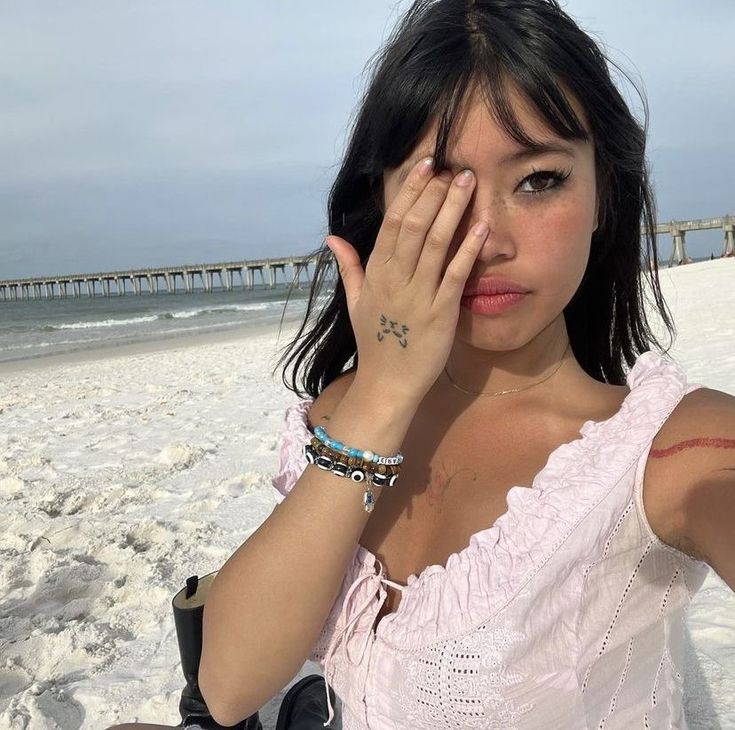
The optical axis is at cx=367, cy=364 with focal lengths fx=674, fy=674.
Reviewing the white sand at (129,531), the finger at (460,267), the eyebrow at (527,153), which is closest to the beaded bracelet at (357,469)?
the finger at (460,267)

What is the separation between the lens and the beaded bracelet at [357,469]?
1016 mm

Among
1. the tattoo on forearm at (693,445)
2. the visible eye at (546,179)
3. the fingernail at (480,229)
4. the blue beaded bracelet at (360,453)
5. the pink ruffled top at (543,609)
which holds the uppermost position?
the visible eye at (546,179)

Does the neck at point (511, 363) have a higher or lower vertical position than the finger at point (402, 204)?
lower

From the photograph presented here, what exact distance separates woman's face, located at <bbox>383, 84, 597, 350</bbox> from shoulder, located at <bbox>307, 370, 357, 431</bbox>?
0.42m

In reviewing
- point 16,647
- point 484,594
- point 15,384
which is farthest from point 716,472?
point 15,384

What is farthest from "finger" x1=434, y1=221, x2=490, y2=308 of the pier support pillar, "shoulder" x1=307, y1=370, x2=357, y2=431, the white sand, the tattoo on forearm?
the pier support pillar

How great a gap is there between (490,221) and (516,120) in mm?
161

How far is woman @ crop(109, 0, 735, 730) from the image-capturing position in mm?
977

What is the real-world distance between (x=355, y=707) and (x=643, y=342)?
0.97 metres

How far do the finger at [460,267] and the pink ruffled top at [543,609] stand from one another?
0.32 m

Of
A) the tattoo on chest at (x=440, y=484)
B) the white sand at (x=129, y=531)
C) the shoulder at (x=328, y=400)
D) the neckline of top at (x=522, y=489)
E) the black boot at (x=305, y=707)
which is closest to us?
the neckline of top at (x=522, y=489)

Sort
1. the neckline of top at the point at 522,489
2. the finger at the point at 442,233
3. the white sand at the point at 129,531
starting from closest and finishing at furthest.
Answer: the finger at the point at 442,233
the neckline of top at the point at 522,489
the white sand at the point at 129,531

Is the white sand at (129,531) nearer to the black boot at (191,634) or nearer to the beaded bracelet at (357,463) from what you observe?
the black boot at (191,634)

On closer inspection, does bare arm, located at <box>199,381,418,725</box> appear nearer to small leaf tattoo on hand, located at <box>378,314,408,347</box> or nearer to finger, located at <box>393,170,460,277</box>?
small leaf tattoo on hand, located at <box>378,314,408,347</box>
